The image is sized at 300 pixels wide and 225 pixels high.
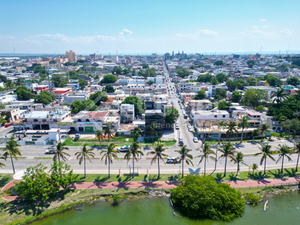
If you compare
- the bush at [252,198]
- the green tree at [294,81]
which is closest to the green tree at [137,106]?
the bush at [252,198]

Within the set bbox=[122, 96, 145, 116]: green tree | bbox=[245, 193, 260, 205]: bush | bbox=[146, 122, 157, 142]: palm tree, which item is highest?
bbox=[122, 96, 145, 116]: green tree

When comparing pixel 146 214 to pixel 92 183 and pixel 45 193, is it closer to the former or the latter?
pixel 92 183

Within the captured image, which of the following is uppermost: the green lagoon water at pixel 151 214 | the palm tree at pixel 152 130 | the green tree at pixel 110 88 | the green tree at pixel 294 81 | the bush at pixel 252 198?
the green tree at pixel 294 81

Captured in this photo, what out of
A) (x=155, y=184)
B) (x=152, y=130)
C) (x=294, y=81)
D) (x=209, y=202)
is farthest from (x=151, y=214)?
(x=294, y=81)

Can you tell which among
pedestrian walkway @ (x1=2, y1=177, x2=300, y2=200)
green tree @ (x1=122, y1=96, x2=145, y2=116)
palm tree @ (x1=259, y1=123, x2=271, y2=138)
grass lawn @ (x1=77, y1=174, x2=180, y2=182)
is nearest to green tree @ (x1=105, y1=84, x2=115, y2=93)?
green tree @ (x1=122, y1=96, x2=145, y2=116)

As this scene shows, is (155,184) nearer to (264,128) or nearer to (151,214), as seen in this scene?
(151,214)

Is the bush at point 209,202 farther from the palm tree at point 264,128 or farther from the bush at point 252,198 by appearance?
the palm tree at point 264,128

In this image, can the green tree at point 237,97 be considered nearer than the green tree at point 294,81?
Yes

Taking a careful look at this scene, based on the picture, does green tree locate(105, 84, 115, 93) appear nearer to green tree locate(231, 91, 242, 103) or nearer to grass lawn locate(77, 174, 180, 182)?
green tree locate(231, 91, 242, 103)
